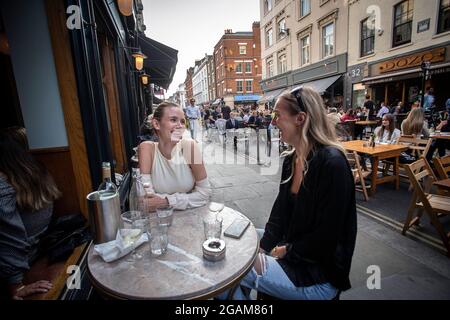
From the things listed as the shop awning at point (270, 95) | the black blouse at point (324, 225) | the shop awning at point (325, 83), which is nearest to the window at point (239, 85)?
the shop awning at point (270, 95)

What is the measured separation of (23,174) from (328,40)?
19445 millimetres

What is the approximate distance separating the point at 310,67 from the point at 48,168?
19742mm

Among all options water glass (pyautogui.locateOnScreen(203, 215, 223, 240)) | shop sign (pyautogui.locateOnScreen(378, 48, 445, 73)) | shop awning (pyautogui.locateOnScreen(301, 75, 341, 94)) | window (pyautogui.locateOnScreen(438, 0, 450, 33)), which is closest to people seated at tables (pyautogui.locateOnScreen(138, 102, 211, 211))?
water glass (pyautogui.locateOnScreen(203, 215, 223, 240))

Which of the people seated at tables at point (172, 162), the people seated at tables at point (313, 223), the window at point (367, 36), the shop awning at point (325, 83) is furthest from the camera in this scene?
the shop awning at point (325, 83)

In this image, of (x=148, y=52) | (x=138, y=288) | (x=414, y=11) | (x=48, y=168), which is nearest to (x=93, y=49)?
(x=48, y=168)

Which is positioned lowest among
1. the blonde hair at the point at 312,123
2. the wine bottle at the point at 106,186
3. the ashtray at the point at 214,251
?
the ashtray at the point at 214,251

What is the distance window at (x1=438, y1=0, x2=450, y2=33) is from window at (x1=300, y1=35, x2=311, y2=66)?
29.7 ft

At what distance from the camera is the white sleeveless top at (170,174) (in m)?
2.17

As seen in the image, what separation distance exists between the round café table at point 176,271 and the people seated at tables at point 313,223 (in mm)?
331

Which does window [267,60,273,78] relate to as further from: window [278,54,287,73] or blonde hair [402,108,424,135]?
blonde hair [402,108,424,135]

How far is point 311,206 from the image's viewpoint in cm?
159

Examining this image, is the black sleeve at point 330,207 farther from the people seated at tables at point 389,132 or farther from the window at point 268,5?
the window at point 268,5

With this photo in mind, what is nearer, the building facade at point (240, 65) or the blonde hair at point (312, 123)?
the blonde hair at point (312, 123)

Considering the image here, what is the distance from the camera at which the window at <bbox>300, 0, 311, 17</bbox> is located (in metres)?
18.3
